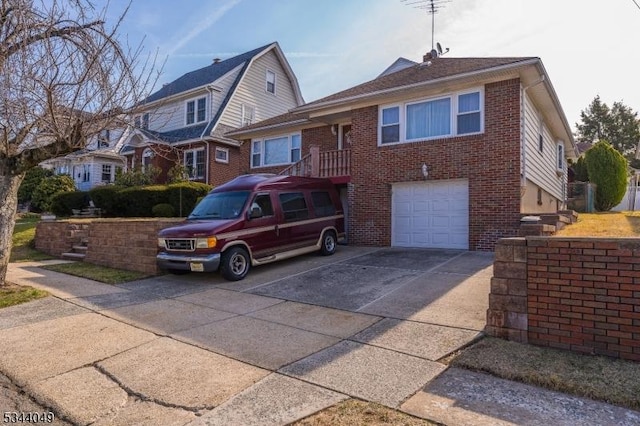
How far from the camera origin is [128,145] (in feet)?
88.3

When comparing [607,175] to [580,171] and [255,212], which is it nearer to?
[580,171]

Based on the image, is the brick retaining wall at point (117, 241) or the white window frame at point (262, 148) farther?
the white window frame at point (262, 148)

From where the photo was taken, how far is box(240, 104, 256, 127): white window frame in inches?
979

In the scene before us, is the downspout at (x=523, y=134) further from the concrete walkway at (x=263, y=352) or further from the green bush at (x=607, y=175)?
the green bush at (x=607, y=175)

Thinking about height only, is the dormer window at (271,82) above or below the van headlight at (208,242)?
above

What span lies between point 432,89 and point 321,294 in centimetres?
764

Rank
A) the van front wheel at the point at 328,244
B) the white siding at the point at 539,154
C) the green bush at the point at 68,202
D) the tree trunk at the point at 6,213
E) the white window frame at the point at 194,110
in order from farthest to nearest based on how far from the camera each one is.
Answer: the white window frame at the point at 194,110
the green bush at the point at 68,202
the white siding at the point at 539,154
the van front wheel at the point at 328,244
the tree trunk at the point at 6,213

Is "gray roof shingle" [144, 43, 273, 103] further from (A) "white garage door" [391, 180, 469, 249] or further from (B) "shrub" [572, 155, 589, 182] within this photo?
(B) "shrub" [572, 155, 589, 182]

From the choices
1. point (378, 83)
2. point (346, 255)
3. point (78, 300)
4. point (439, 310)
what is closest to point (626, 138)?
point (378, 83)

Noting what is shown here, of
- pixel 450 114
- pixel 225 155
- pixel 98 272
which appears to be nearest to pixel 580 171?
pixel 450 114

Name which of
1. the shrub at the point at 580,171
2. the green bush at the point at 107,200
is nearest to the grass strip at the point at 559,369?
the green bush at the point at 107,200

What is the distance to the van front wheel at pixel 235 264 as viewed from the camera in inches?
340

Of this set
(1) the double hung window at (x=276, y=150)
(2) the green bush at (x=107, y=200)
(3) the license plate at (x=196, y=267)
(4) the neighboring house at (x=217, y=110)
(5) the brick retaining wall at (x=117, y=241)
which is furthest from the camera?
(4) the neighboring house at (x=217, y=110)

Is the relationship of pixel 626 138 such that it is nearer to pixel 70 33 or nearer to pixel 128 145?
pixel 128 145
